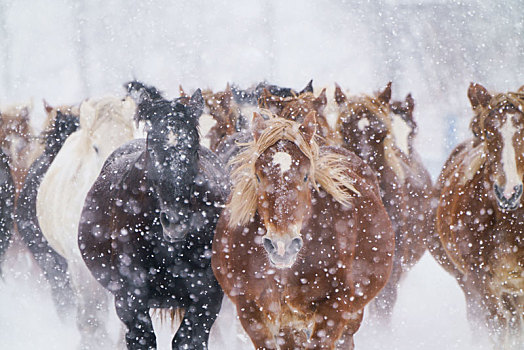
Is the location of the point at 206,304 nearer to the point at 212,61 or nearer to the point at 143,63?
the point at 143,63

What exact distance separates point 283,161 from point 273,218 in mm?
306

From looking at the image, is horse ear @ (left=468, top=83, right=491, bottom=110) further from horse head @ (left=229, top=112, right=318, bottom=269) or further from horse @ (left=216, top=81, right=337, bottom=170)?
horse head @ (left=229, top=112, right=318, bottom=269)

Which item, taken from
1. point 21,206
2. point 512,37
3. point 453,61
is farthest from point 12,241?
point 453,61

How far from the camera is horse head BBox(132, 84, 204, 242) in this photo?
3.73 metres

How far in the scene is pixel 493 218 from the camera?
452cm

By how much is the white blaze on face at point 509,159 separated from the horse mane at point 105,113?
3.21 meters

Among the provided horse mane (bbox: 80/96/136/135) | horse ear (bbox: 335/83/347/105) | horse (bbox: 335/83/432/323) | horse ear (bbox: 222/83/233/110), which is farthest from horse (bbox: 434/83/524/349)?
horse mane (bbox: 80/96/136/135)

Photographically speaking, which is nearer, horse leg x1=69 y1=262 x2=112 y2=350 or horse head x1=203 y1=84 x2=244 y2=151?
horse leg x1=69 y1=262 x2=112 y2=350

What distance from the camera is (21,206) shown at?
675 cm

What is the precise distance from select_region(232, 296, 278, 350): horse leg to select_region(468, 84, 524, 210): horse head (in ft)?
6.41

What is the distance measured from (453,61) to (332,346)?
23633 mm

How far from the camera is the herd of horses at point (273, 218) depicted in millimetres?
3443

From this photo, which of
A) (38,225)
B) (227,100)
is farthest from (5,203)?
(227,100)

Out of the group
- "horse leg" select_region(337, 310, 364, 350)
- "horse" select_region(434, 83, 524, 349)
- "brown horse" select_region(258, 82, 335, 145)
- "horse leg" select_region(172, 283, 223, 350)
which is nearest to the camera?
"horse leg" select_region(172, 283, 223, 350)
